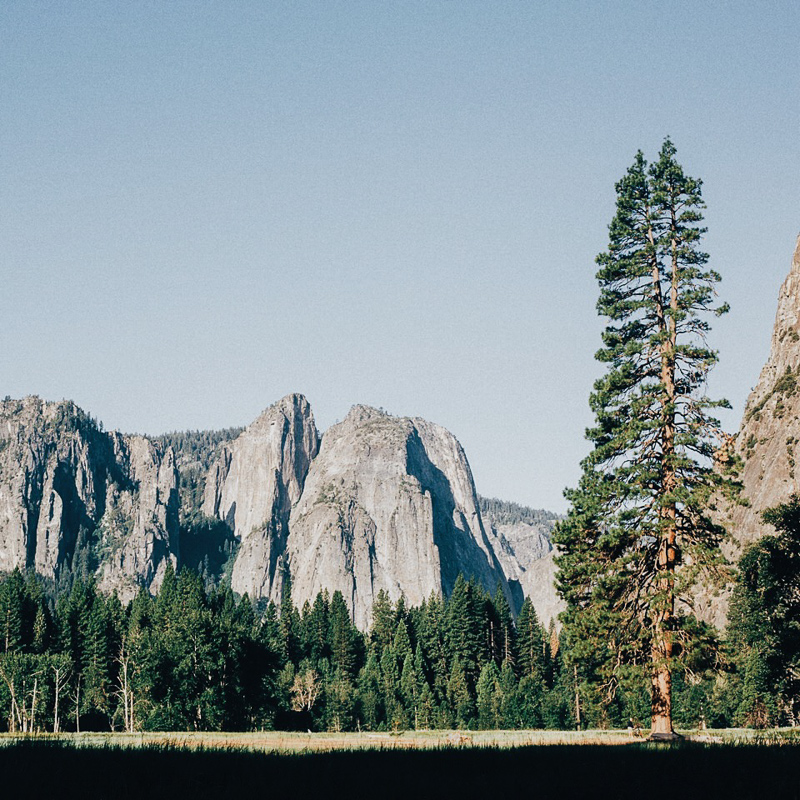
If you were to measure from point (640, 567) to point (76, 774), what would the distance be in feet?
77.6

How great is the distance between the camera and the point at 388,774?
11.6m

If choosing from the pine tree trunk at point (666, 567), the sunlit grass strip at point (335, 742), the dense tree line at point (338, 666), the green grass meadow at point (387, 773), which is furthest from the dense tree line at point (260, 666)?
the green grass meadow at point (387, 773)

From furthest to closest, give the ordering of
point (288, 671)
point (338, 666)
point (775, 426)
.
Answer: point (775, 426) → point (338, 666) → point (288, 671)

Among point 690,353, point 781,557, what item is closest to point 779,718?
point 781,557

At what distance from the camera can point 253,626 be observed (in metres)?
129

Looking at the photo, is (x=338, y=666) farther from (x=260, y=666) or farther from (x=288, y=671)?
(x=260, y=666)

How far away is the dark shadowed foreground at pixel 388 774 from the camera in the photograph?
1072 cm

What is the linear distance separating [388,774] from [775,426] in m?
133

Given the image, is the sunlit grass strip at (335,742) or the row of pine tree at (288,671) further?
the row of pine tree at (288,671)

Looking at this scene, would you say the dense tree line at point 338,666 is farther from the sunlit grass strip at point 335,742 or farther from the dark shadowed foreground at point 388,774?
the dark shadowed foreground at point 388,774

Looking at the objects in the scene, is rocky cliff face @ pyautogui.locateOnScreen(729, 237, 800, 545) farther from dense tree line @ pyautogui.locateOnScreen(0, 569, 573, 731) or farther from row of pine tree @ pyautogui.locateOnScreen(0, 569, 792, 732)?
dense tree line @ pyautogui.locateOnScreen(0, 569, 573, 731)

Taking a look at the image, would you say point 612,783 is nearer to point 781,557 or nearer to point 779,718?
point 781,557

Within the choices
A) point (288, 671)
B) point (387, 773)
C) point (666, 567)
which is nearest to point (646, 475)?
point (666, 567)

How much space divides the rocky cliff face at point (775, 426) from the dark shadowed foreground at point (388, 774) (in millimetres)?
105336
